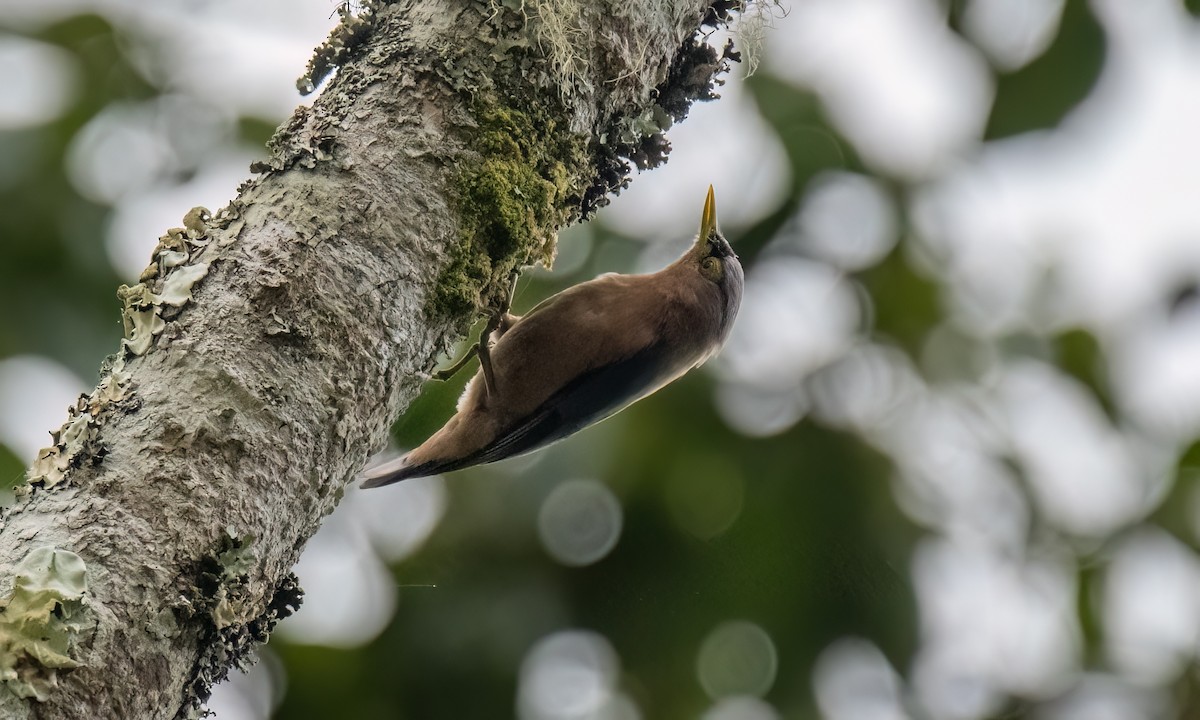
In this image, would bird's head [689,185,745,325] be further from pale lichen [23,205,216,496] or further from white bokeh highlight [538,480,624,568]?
pale lichen [23,205,216,496]

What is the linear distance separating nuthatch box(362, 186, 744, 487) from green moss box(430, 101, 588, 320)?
106cm

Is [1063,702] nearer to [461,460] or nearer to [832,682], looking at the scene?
[832,682]

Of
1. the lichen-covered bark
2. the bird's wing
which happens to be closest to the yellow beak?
the bird's wing

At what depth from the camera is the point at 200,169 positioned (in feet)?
13.8

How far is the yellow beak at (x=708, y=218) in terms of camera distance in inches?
157

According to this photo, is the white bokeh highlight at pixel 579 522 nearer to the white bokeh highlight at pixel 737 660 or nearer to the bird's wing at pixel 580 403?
the white bokeh highlight at pixel 737 660

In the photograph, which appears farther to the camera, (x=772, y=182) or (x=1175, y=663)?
(x=772, y=182)

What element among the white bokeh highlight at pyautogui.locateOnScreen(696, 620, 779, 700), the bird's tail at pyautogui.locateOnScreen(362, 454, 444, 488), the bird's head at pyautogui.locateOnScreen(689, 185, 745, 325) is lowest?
the white bokeh highlight at pyautogui.locateOnScreen(696, 620, 779, 700)

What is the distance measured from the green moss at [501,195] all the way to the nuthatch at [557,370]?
1.06 meters

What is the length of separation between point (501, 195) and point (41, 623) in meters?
1.18

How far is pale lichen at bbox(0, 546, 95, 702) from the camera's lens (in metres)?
1.28

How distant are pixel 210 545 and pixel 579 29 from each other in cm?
141

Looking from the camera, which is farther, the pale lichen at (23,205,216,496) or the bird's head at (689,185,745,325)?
the bird's head at (689,185,745,325)

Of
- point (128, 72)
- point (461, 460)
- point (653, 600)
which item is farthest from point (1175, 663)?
point (128, 72)
